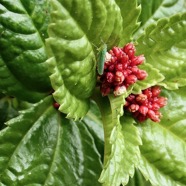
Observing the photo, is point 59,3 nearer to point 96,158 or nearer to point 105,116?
point 105,116

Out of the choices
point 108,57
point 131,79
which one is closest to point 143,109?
point 131,79

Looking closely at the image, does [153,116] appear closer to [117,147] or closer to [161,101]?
[161,101]

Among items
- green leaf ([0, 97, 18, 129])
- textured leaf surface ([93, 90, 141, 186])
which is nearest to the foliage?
textured leaf surface ([93, 90, 141, 186])

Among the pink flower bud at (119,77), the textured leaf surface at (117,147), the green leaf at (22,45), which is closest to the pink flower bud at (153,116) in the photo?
the textured leaf surface at (117,147)

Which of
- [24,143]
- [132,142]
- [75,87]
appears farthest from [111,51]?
[24,143]

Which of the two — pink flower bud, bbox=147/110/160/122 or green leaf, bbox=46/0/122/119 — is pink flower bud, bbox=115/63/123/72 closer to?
green leaf, bbox=46/0/122/119
